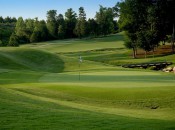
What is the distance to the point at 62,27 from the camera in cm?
15275

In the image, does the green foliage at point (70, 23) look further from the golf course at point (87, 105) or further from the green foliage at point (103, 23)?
the golf course at point (87, 105)

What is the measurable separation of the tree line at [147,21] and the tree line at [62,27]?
231 feet

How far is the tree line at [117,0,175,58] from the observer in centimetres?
7569

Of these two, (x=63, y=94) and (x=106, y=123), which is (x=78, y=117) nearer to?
(x=106, y=123)

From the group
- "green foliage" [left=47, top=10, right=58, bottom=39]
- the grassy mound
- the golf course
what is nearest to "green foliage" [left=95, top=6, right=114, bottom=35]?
"green foliage" [left=47, top=10, right=58, bottom=39]

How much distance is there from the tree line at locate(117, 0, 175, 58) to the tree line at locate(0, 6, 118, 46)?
70.3 meters

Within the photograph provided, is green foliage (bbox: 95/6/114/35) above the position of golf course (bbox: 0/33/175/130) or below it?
above

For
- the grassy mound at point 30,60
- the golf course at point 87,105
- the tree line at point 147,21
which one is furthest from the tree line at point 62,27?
the golf course at point 87,105

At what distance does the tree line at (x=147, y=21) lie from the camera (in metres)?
75.7

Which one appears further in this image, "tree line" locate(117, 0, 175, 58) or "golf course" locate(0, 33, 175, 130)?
"tree line" locate(117, 0, 175, 58)

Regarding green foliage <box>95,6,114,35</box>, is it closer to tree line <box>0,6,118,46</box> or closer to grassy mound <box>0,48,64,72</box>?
tree line <box>0,6,118,46</box>

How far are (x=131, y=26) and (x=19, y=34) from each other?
78.5 metres

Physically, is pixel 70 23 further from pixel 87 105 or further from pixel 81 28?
pixel 87 105

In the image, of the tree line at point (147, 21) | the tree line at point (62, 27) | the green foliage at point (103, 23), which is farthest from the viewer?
the green foliage at point (103, 23)
